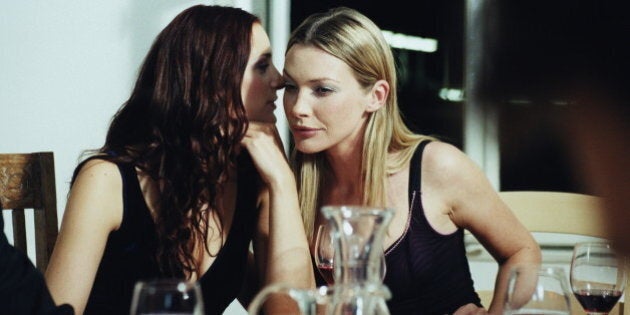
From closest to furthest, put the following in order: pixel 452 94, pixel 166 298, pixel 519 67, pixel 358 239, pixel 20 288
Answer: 1. pixel 166 298
2. pixel 358 239
3. pixel 20 288
4. pixel 452 94
5. pixel 519 67

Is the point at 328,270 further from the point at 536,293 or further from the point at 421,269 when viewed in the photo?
the point at 421,269

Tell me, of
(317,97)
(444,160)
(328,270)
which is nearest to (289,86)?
(317,97)

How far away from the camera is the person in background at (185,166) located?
1.76 metres

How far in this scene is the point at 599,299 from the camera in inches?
50.8

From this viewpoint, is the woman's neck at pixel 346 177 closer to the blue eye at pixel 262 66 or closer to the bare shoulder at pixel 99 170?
the blue eye at pixel 262 66

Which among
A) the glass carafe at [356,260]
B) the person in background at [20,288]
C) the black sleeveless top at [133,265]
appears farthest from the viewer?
the black sleeveless top at [133,265]

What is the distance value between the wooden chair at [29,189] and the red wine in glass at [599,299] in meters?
1.17

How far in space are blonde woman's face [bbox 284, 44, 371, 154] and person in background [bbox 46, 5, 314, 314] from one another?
17 cm

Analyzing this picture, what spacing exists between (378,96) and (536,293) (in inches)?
45.6

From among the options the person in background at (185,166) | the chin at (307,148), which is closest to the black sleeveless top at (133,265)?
the person in background at (185,166)

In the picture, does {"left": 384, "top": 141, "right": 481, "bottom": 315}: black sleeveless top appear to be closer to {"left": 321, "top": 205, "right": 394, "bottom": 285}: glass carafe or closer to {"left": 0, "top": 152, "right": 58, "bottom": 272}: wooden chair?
{"left": 0, "top": 152, "right": 58, "bottom": 272}: wooden chair

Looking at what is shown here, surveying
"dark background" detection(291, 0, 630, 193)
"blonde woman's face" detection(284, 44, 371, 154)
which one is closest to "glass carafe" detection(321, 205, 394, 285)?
"blonde woman's face" detection(284, 44, 371, 154)

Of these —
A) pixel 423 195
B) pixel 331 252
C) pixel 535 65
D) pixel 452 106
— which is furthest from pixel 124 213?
→ pixel 535 65

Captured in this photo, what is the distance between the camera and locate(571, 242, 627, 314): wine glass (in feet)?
4.22
